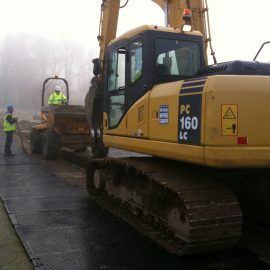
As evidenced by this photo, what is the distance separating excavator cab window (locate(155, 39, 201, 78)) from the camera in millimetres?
5738

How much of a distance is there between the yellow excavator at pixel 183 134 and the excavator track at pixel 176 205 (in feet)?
0.04

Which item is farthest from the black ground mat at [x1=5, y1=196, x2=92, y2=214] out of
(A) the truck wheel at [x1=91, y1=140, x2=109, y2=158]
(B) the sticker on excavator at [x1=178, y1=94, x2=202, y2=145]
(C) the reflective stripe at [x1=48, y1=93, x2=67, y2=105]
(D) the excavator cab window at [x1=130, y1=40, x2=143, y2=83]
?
(C) the reflective stripe at [x1=48, y1=93, x2=67, y2=105]

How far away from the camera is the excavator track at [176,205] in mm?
4586

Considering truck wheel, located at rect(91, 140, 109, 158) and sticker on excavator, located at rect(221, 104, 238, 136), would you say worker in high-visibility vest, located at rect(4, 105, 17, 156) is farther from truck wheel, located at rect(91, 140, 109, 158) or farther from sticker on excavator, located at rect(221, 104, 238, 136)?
sticker on excavator, located at rect(221, 104, 238, 136)

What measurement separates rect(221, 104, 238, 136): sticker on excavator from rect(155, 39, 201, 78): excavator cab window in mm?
1638

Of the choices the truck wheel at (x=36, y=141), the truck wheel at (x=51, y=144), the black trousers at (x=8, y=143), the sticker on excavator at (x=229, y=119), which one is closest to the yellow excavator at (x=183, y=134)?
the sticker on excavator at (x=229, y=119)

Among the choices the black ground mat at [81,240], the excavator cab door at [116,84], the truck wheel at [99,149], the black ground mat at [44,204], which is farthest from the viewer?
the truck wheel at [99,149]

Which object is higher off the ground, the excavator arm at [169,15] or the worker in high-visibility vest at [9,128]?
the excavator arm at [169,15]

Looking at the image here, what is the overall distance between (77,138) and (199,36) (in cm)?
715

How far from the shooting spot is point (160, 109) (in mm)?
5199

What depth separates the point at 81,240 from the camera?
5.47 meters

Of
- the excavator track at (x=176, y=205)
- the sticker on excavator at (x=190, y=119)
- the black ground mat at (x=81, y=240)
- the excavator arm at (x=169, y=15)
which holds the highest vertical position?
the excavator arm at (x=169, y=15)

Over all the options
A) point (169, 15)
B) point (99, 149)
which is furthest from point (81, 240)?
point (169, 15)

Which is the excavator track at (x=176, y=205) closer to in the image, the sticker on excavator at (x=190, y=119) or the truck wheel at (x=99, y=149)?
the sticker on excavator at (x=190, y=119)
